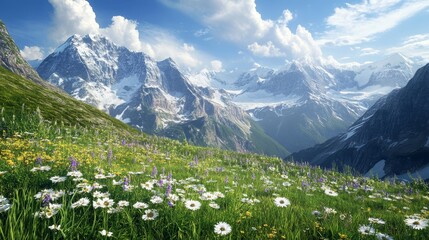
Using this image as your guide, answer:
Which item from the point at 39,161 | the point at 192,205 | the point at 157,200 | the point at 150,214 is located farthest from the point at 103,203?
the point at 39,161

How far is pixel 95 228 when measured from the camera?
4574mm

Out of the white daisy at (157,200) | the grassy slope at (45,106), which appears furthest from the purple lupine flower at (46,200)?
the grassy slope at (45,106)

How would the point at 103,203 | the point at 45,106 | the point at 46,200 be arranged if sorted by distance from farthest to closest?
the point at 45,106 < the point at 103,203 < the point at 46,200

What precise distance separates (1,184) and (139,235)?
10.5 ft

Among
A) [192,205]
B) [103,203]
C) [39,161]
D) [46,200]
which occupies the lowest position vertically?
[192,205]

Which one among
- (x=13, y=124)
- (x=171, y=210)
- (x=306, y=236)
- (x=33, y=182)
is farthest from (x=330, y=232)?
(x=13, y=124)

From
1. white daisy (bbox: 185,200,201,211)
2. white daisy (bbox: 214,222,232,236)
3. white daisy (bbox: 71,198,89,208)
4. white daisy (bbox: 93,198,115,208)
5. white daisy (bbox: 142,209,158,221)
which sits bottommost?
white daisy (bbox: 214,222,232,236)

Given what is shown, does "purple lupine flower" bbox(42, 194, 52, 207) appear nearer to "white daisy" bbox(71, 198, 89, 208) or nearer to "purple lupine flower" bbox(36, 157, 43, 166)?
"white daisy" bbox(71, 198, 89, 208)

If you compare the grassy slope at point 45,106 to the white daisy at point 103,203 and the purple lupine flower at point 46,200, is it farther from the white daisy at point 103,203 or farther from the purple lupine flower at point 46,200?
the purple lupine flower at point 46,200

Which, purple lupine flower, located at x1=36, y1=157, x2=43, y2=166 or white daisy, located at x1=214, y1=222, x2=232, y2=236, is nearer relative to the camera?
white daisy, located at x1=214, y1=222, x2=232, y2=236

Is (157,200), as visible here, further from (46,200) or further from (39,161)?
(39,161)

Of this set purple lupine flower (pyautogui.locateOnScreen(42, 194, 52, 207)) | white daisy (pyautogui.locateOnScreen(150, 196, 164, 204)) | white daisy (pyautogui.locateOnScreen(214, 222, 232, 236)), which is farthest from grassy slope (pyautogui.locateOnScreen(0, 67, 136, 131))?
white daisy (pyautogui.locateOnScreen(214, 222, 232, 236))

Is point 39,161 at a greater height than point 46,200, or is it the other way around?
Result: point 39,161

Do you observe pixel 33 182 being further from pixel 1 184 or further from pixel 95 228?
pixel 95 228
